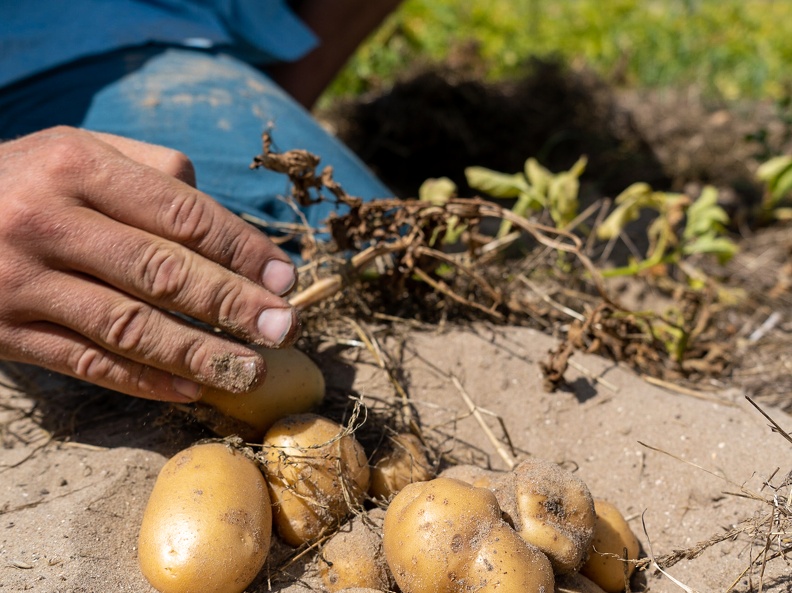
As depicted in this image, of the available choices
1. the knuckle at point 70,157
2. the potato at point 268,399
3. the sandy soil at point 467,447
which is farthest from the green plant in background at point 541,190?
the knuckle at point 70,157

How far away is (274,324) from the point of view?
4.84 ft

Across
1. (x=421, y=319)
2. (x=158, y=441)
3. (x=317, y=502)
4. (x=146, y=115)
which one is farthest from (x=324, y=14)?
(x=317, y=502)

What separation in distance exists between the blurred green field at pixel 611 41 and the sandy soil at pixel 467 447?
10.4ft

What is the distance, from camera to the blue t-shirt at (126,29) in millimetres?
2393

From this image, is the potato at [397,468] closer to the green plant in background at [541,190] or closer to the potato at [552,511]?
the potato at [552,511]

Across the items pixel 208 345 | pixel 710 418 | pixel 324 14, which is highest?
pixel 324 14

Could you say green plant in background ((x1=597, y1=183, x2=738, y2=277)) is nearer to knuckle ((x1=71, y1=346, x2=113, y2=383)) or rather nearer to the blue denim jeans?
the blue denim jeans

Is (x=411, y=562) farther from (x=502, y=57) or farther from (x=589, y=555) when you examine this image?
(x=502, y=57)

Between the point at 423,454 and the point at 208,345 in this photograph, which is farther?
the point at 423,454

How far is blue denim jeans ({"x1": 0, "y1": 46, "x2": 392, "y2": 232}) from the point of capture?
2.26 metres

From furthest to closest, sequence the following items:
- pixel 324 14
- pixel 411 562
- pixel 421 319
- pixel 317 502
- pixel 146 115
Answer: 1. pixel 324 14
2. pixel 146 115
3. pixel 421 319
4. pixel 317 502
5. pixel 411 562

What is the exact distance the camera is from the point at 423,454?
1639mm

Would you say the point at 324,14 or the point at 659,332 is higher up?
the point at 324,14

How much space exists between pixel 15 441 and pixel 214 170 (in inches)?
38.0
